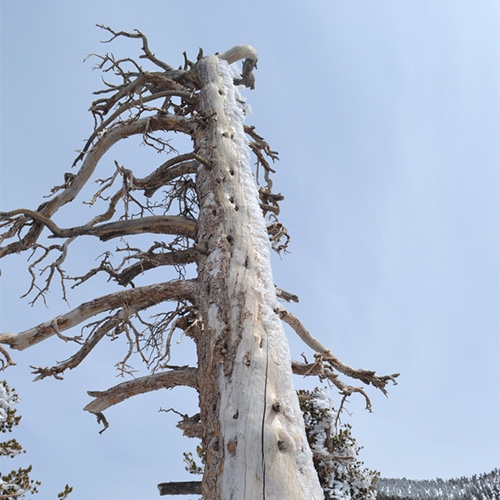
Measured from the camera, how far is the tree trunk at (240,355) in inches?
110

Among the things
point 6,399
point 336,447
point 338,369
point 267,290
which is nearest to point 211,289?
point 267,290

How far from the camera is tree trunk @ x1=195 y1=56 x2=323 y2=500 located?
9.21ft

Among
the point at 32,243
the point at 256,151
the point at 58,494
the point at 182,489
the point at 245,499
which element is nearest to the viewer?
the point at 245,499

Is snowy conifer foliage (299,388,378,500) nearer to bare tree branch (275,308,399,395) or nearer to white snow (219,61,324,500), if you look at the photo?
bare tree branch (275,308,399,395)

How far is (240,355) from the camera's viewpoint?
10.7 feet

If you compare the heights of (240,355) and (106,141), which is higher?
(106,141)

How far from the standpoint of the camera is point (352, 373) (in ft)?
17.4

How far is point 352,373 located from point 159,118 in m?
3.51

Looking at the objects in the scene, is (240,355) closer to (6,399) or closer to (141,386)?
(141,386)

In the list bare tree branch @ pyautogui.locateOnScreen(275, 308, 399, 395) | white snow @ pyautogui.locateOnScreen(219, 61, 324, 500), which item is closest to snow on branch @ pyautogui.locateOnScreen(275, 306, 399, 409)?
bare tree branch @ pyautogui.locateOnScreen(275, 308, 399, 395)

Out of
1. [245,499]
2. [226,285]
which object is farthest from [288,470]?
[226,285]

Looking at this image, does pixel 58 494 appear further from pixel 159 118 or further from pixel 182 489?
pixel 159 118

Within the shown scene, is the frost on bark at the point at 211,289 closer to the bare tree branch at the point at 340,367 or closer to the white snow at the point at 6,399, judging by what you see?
the bare tree branch at the point at 340,367

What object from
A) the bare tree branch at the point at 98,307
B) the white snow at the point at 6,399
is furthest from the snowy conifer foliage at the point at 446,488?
the bare tree branch at the point at 98,307
